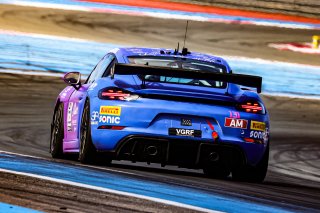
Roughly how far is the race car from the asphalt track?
0.19 m

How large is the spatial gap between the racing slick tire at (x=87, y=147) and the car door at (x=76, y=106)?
0.81ft

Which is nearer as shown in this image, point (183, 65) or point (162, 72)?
point (162, 72)

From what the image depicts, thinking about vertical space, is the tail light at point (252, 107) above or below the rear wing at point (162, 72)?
below

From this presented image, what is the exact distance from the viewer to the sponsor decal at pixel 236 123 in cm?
903

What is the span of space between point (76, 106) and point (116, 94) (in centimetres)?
108

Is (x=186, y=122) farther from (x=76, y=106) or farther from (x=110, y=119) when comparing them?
(x=76, y=106)

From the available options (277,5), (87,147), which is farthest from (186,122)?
(277,5)

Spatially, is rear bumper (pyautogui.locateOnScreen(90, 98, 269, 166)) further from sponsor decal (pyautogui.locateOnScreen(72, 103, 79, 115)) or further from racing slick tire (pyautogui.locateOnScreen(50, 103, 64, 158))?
racing slick tire (pyautogui.locateOnScreen(50, 103, 64, 158))

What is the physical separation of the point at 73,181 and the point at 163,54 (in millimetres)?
3102

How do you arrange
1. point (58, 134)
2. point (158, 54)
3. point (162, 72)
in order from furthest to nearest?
point (58, 134) < point (158, 54) < point (162, 72)

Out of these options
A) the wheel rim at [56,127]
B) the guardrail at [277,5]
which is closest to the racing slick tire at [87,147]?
the wheel rim at [56,127]

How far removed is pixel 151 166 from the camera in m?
11.7

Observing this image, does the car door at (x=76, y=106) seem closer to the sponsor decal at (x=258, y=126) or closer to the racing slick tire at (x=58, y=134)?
the racing slick tire at (x=58, y=134)

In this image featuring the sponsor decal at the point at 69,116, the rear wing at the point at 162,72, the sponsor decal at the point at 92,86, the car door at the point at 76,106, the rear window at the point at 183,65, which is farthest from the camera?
the sponsor decal at the point at 69,116
